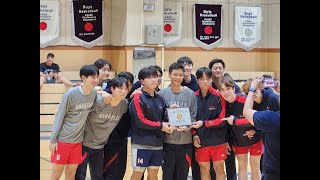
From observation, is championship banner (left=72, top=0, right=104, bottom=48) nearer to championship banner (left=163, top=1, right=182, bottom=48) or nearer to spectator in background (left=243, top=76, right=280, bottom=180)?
championship banner (left=163, top=1, right=182, bottom=48)

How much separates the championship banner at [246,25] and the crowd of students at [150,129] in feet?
34.1

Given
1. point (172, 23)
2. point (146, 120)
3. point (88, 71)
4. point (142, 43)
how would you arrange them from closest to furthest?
point (88, 71) < point (146, 120) < point (142, 43) < point (172, 23)

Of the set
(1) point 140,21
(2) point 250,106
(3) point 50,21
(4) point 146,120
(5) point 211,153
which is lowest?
(5) point 211,153

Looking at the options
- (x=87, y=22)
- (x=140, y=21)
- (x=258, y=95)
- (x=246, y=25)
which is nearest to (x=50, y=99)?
(x=87, y=22)

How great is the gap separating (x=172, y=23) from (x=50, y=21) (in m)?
3.85

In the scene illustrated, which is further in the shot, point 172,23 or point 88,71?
point 172,23

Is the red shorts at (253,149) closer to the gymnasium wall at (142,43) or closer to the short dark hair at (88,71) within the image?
the short dark hair at (88,71)

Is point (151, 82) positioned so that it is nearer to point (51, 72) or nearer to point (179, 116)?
point (179, 116)

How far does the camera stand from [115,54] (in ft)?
47.2

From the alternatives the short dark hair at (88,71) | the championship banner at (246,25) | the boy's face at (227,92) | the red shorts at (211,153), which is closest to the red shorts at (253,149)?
the red shorts at (211,153)

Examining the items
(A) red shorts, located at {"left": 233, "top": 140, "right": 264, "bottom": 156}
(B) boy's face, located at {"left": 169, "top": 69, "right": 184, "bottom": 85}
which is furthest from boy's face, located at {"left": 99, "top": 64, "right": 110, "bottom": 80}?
(A) red shorts, located at {"left": 233, "top": 140, "right": 264, "bottom": 156}

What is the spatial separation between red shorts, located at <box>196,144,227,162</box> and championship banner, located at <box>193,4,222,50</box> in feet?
33.0

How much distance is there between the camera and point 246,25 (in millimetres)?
16062

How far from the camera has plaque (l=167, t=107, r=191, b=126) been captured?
5.47 meters
